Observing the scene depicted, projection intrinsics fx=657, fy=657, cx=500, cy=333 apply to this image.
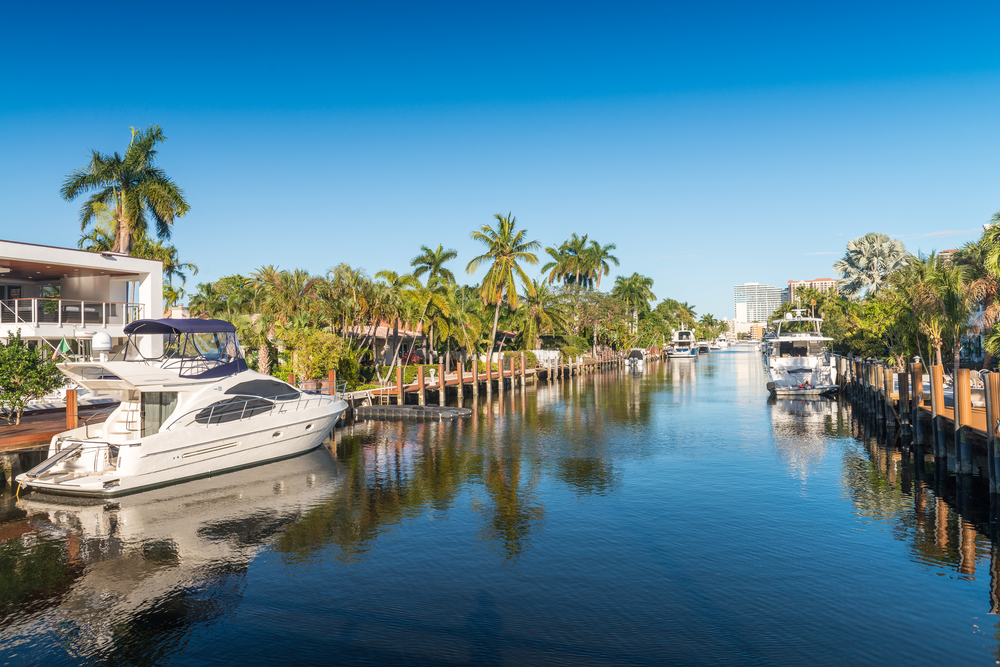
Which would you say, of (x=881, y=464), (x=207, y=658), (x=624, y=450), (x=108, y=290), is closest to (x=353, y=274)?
(x=108, y=290)

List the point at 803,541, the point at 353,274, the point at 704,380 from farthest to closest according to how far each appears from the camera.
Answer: the point at 704,380 < the point at 353,274 < the point at 803,541

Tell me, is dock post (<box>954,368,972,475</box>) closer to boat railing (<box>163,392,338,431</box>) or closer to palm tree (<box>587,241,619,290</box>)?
boat railing (<box>163,392,338,431</box>)

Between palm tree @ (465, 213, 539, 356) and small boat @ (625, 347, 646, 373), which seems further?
small boat @ (625, 347, 646, 373)

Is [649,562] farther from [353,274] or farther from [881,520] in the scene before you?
[353,274]

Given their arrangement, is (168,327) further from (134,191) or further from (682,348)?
(682,348)

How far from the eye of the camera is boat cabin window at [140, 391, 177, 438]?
20328 mm

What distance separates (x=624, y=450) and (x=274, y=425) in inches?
536

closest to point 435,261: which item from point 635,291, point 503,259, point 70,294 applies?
point 503,259

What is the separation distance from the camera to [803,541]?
14.9 metres

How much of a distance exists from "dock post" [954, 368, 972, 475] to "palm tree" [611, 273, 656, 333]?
96.2 m

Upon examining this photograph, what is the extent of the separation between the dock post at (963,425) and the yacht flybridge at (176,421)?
69.3ft

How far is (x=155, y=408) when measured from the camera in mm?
20422

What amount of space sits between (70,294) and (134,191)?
1000 cm

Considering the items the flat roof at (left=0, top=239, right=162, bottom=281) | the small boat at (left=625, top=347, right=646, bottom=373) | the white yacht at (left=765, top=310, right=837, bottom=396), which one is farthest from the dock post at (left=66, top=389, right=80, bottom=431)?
the small boat at (left=625, top=347, right=646, bottom=373)
